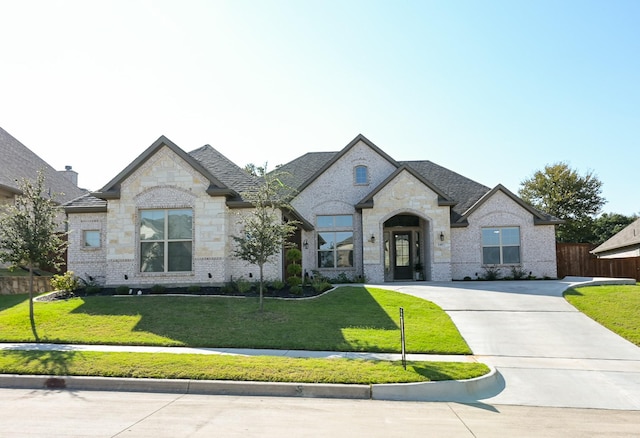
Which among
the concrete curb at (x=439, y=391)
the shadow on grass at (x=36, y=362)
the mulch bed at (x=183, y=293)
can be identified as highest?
the mulch bed at (x=183, y=293)

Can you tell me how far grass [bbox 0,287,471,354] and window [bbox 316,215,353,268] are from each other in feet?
23.8

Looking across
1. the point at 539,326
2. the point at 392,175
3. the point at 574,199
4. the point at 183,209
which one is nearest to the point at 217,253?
the point at 183,209

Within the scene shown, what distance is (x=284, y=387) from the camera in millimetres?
7457

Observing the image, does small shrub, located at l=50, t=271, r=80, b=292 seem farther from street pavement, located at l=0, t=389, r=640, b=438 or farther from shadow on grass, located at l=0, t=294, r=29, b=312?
street pavement, located at l=0, t=389, r=640, b=438

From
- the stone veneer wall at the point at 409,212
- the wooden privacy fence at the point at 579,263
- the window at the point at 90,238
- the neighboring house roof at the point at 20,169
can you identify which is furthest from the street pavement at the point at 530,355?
the neighboring house roof at the point at 20,169

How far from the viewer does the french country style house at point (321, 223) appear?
1700 centimetres

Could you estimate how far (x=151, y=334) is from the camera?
37.1ft

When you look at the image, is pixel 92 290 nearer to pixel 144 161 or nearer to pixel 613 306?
pixel 144 161

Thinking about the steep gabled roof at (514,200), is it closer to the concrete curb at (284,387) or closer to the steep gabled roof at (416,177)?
the steep gabled roof at (416,177)

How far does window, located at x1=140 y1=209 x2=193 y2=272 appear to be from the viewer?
17016mm

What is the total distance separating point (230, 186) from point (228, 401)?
11.9 m

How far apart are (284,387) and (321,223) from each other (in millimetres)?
15726

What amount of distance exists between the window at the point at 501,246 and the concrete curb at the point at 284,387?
15513 mm

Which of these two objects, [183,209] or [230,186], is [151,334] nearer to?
[183,209]
